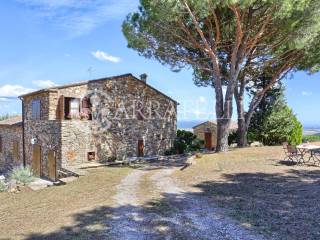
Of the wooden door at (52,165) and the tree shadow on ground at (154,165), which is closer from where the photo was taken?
the tree shadow on ground at (154,165)

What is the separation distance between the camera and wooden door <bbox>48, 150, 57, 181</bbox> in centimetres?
1797

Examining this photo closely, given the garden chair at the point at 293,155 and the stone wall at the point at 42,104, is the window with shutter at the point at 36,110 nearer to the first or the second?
the stone wall at the point at 42,104

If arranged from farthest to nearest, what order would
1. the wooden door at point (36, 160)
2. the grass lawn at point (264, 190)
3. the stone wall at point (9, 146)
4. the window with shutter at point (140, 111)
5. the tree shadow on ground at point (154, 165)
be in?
the stone wall at point (9, 146) < the window with shutter at point (140, 111) < the wooden door at point (36, 160) < the tree shadow on ground at point (154, 165) < the grass lawn at point (264, 190)

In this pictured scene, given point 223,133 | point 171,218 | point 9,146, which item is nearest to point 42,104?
point 9,146

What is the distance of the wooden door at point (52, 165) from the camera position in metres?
18.0

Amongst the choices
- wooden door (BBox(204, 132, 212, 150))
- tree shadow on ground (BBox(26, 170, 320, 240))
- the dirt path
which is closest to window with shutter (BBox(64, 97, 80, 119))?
the dirt path

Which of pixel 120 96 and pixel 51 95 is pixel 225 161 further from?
pixel 51 95

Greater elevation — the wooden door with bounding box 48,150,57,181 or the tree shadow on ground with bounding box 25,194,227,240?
the wooden door with bounding box 48,150,57,181

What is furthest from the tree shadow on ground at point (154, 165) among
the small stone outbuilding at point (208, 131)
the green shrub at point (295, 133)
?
the small stone outbuilding at point (208, 131)

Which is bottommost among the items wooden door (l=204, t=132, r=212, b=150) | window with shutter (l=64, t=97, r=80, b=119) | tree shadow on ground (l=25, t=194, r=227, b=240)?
tree shadow on ground (l=25, t=194, r=227, b=240)

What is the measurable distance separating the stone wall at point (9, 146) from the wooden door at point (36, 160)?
2.12 m

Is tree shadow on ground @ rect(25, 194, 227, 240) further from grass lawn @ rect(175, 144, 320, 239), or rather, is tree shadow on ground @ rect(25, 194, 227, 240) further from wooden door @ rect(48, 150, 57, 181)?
wooden door @ rect(48, 150, 57, 181)

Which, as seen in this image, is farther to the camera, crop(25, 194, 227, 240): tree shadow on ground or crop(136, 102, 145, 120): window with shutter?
crop(136, 102, 145, 120): window with shutter

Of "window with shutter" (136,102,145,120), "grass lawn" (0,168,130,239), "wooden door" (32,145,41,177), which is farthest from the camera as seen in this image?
"window with shutter" (136,102,145,120)
